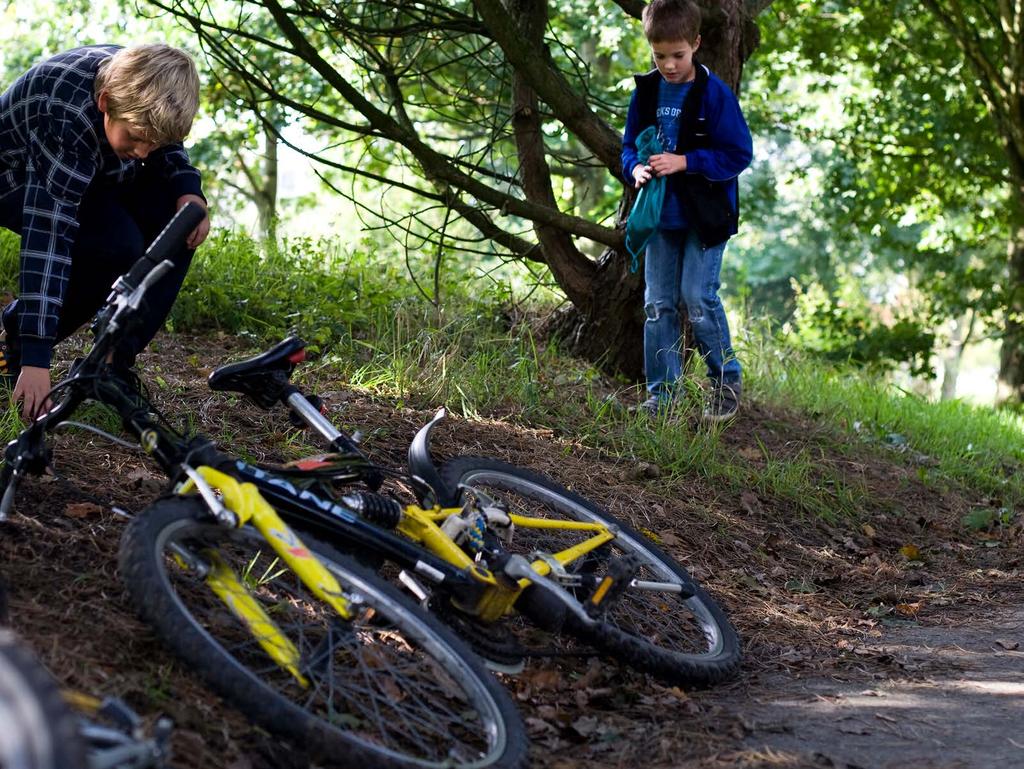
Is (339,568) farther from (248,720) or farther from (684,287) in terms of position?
(684,287)

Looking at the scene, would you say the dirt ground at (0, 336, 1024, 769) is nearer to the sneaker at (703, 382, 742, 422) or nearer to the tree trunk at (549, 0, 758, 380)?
the sneaker at (703, 382, 742, 422)

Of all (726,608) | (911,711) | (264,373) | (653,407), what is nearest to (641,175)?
(653,407)

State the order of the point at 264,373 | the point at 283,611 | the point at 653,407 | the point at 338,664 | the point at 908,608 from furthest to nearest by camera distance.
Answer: the point at 653,407 < the point at 908,608 < the point at 264,373 < the point at 283,611 < the point at 338,664

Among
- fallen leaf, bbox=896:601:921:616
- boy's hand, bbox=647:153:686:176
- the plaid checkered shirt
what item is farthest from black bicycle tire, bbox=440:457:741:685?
boy's hand, bbox=647:153:686:176

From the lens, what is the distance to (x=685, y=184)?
202 inches

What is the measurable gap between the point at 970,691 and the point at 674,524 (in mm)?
1593

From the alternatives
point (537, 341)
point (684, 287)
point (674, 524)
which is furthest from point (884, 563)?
point (537, 341)

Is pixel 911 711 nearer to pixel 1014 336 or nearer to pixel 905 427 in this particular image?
pixel 905 427

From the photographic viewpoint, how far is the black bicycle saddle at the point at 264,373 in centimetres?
297

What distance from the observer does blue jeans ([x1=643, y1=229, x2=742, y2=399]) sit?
520cm

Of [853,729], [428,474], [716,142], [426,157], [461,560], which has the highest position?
[716,142]

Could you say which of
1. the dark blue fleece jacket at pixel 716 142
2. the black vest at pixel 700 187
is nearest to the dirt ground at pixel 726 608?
the black vest at pixel 700 187

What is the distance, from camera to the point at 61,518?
3189 millimetres

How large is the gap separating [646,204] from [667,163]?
217 mm
